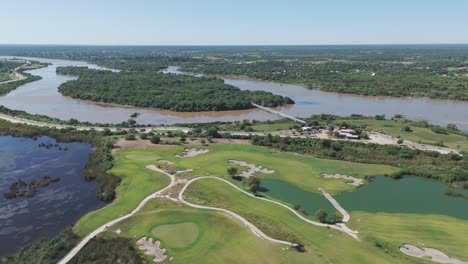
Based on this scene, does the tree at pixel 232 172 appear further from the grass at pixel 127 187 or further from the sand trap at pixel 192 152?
the sand trap at pixel 192 152

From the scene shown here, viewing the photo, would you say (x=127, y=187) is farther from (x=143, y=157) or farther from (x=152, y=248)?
(x=152, y=248)

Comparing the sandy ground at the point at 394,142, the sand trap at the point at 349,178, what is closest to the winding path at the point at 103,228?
the sand trap at the point at 349,178

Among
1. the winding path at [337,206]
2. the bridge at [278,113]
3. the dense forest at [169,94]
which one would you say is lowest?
the winding path at [337,206]

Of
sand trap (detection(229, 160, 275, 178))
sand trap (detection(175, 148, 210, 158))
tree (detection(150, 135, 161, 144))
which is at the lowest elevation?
sand trap (detection(229, 160, 275, 178))

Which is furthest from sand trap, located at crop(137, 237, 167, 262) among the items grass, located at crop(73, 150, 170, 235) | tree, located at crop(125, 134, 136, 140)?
tree, located at crop(125, 134, 136, 140)

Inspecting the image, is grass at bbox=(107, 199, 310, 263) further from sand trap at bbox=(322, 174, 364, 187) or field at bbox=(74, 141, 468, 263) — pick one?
sand trap at bbox=(322, 174, 364, 187)

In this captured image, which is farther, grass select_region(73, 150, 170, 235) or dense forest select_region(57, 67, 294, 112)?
dense forest select_region(57, 67, 294, 112)
